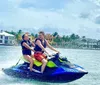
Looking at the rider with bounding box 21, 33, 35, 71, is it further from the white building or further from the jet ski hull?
the white building

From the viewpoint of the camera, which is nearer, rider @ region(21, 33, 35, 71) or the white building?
rider @ region(21, 33, 35, 71)

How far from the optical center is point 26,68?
13.0 m

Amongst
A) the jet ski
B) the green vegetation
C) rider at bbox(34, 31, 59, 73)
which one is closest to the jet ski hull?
the jet ski

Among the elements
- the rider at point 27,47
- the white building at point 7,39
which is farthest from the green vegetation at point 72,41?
the rider at point 27,47

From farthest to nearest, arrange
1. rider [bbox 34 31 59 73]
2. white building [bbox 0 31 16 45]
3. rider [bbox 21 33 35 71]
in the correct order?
white building [bbox 0 31 16 45] → rider [bbox 21 33 35 71] → rider [bbox 34 31 59 73]

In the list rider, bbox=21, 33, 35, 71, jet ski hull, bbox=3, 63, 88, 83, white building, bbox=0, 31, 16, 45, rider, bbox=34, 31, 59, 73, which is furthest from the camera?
white building, bbox=0, 31, 16, 45

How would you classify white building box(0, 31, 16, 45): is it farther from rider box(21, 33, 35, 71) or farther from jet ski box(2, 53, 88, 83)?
jet ski box(2, 53, 88, 83)

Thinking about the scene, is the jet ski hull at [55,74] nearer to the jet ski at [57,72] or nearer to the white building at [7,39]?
the jet ski at [57,72]

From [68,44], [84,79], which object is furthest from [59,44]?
[84,79]

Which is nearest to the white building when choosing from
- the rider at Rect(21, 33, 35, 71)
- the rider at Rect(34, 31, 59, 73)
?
the rider at Rect(21, 33, 35, 71)

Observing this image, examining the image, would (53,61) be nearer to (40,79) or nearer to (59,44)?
(40,79)

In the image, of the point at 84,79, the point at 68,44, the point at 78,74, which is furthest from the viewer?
the point at 68,44

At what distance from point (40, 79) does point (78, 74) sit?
1309 mm

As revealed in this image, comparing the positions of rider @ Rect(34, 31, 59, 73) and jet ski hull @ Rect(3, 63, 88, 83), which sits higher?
rider @ Rect(34, 31, 59, 73)
